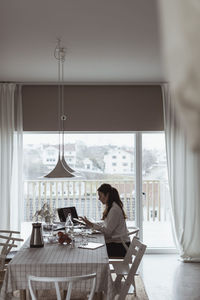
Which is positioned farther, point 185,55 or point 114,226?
point 114,226

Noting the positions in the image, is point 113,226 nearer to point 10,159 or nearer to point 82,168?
point 82,168

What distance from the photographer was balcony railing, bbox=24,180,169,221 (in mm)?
6871

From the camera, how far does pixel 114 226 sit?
15.6 ft

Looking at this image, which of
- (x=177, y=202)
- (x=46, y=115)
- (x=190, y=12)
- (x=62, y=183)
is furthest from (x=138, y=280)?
(x=190, y=12)

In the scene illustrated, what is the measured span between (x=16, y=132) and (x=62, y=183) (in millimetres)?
1158

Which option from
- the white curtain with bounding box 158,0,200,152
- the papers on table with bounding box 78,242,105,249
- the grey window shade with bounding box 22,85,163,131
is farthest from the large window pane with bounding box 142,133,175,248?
the white curtain with bounding box 158,0,200,152

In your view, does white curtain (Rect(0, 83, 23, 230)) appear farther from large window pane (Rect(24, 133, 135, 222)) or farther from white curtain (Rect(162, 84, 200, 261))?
white curtain (Rect(162, 84, 200, 261))

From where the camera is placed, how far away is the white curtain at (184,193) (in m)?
6.40

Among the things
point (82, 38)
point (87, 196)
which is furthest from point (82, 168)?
point (82, 38)

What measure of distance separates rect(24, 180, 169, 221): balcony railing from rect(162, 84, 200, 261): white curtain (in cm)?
50

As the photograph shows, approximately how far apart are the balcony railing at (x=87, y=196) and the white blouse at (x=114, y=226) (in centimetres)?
203

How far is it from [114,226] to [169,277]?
3.89ft

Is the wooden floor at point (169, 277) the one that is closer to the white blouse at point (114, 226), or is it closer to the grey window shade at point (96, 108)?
the white blouse at point (114, 226)

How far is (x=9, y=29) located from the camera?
4.07 metres
